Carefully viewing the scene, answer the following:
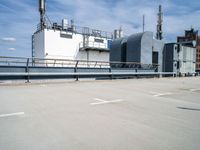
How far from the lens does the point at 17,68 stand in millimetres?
11523

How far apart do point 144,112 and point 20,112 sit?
133 inches

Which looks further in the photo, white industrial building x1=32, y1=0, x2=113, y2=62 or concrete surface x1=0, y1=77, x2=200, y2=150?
white industrial building x1=32, y1=0, x2=113, y2=62

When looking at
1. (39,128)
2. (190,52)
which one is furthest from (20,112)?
(190,52)

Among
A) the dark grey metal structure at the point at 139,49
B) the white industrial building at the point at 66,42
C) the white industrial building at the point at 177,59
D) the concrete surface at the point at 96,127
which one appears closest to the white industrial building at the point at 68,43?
the white industrial building at the point at 66,42

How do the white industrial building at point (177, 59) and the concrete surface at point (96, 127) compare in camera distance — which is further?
the white industrial building at point (177, 59)

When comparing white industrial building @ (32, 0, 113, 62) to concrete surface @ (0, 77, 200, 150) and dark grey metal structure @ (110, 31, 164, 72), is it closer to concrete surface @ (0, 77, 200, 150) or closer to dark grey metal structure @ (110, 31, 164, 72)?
dark grey metal structure @ (110, 31, 164, 72)

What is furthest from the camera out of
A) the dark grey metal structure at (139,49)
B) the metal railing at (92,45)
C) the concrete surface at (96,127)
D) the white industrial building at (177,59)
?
the metal railing at (92,45)

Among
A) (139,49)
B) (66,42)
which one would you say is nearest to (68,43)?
(66,42)

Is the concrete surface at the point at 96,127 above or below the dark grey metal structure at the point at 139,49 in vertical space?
below

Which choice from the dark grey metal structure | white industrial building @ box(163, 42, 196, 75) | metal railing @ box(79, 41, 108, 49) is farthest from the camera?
metal railing @ box(79, 41, 108, 49)

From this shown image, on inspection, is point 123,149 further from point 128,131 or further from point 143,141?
point 128,131

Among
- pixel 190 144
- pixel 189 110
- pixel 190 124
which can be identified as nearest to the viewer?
pixel 190 144

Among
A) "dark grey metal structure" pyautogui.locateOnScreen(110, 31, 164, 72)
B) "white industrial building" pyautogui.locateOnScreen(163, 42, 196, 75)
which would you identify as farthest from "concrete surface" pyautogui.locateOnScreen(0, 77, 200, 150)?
"white industrial building" pyautogui.locateOnScreen(163, 42, 196, 75)

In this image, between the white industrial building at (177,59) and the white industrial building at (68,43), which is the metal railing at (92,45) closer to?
the white industrial building at (68,43)
